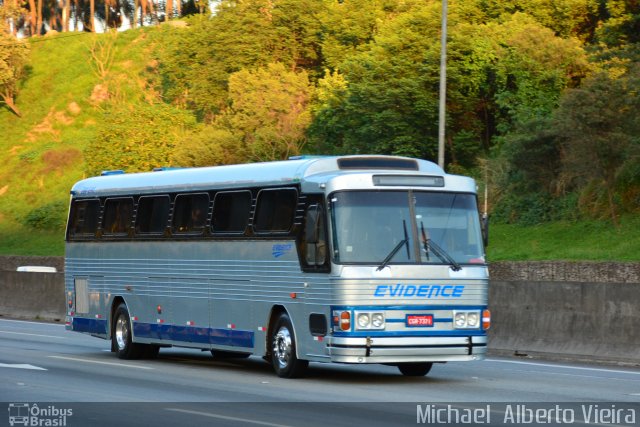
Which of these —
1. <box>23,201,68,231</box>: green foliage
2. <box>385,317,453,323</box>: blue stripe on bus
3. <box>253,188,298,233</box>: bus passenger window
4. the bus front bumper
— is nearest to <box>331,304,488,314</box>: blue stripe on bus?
<box>385,317,453,323</box>: blue stripe on bus

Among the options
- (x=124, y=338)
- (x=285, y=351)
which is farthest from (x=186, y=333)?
(x=285, y=351)

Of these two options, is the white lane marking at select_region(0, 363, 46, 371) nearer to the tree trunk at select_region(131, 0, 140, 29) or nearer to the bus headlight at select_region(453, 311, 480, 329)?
the bus headlight at select_region(453, 311, 480, 329)

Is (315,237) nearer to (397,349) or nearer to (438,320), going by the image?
(397,349)

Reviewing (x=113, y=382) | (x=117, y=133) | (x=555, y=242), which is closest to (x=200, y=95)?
(x=117, y=133)

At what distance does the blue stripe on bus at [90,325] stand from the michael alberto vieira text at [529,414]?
11122 millimetres

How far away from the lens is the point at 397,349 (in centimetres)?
1706

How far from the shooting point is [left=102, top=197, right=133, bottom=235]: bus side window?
23.3 m

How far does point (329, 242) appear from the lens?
17.2 metres

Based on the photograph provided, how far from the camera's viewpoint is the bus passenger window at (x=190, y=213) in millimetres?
20823

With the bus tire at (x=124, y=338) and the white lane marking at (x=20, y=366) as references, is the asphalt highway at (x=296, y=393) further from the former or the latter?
the bus tire at (x=124, y=338)

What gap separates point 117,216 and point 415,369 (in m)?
7.39

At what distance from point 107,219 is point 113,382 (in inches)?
285

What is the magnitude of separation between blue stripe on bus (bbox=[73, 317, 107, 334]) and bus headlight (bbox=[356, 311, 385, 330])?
8306 millimetres

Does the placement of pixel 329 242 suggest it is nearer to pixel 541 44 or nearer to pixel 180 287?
pixel 180 287
